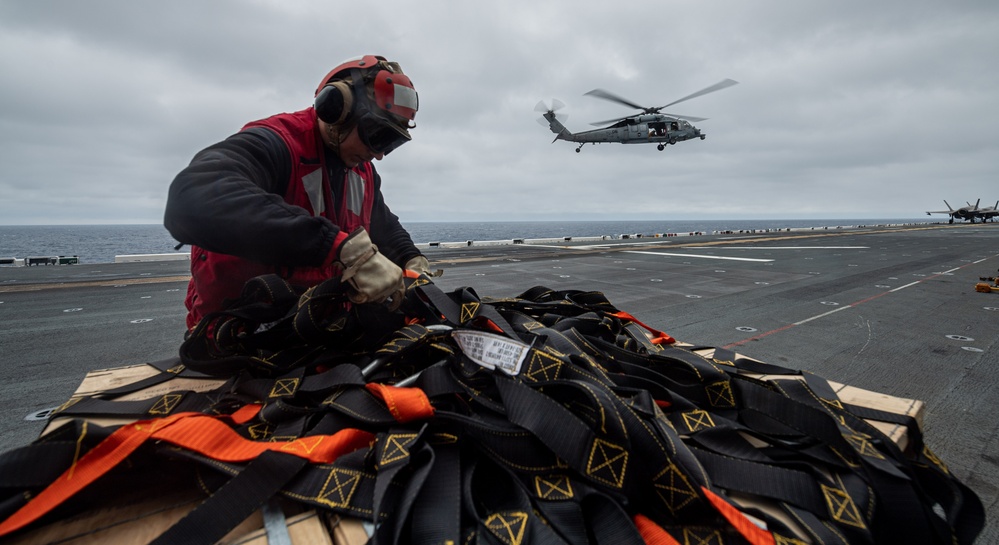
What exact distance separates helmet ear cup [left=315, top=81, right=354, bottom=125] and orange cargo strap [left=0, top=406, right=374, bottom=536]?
5.06 feet

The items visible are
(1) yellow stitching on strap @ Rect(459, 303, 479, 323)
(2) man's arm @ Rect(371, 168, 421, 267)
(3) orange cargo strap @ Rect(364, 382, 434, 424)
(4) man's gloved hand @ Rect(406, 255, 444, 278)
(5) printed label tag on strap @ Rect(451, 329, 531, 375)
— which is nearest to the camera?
(3) orange cargo strap @ Rect(364, 382, 434, 424)

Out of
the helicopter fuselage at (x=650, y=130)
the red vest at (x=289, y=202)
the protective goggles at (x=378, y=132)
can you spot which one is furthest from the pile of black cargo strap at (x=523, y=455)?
the helicopter fuselage at (x=650, y=130)

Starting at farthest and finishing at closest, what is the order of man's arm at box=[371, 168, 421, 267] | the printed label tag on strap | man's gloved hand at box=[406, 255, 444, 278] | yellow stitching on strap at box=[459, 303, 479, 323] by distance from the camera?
man's arm at box=[371, 168, 421, 267] < man's gloved hand at box=[406, 255, 444, 278] < yellow stitching on strap at box=[459, 303, 479, 323] < the printed label tag on strap

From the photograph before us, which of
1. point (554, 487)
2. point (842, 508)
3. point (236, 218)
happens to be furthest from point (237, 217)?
point (842, 508)

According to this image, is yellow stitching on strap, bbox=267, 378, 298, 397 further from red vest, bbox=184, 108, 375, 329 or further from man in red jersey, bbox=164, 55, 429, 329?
red vest, bbox=184, 108, 375, 329

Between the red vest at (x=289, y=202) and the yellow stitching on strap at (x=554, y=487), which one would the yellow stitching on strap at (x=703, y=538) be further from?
the red vest at (x=289, y=202)

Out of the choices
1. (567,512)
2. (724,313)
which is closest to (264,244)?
(567,512)

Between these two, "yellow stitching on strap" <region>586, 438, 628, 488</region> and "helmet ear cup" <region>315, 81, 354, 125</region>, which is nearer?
"yellow stitching on strap" <region>586, 438, 628, 488</region>

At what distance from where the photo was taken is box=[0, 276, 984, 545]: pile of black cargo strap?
3.36ft

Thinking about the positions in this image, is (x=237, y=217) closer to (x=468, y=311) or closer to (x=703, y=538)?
(x=468, y=311)

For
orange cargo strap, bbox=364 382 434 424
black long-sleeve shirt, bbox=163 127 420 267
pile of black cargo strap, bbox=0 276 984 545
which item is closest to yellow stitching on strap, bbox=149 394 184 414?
pile of black cargo strap, bbox=0 276 984 545

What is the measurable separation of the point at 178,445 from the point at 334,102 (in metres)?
1.67

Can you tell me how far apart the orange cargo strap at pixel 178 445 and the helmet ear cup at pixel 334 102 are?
5.06 feet

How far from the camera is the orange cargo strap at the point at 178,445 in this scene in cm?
96
